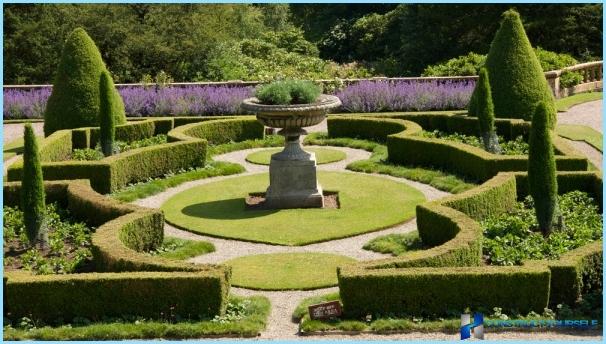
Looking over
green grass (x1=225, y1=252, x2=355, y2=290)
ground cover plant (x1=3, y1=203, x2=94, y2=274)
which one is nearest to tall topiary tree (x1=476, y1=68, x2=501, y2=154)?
green grass (x1=225, y1=252, x2=355, y2=290)

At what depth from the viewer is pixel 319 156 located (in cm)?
2655

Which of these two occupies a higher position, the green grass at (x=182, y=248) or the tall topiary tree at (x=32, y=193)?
the tall topiary tree at (x=32, y=193)

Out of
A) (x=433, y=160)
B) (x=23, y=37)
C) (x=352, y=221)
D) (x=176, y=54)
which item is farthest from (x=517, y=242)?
(x=23, y=37)

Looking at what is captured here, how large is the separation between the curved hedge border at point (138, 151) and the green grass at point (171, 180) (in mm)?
195

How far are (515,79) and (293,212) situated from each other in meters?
8.09

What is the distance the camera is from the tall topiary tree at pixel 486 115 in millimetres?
24078

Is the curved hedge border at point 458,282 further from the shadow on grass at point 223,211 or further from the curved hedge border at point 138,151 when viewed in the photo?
the curved hedge border at point 138,151

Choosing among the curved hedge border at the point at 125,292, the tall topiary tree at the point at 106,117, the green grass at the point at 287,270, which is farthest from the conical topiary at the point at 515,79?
the curved hedge border at the point at 125,292

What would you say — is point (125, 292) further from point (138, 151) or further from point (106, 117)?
point (106, 117)

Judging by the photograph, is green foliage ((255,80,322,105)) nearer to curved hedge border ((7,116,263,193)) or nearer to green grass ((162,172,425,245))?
green grass ((162,172,425,245))

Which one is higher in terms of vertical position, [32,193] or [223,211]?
[32,193]

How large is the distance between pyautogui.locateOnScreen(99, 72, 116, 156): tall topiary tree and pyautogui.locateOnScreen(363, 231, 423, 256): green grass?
8150 mm

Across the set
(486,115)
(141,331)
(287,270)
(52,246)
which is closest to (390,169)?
(486,115)

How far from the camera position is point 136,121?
1102 inches
